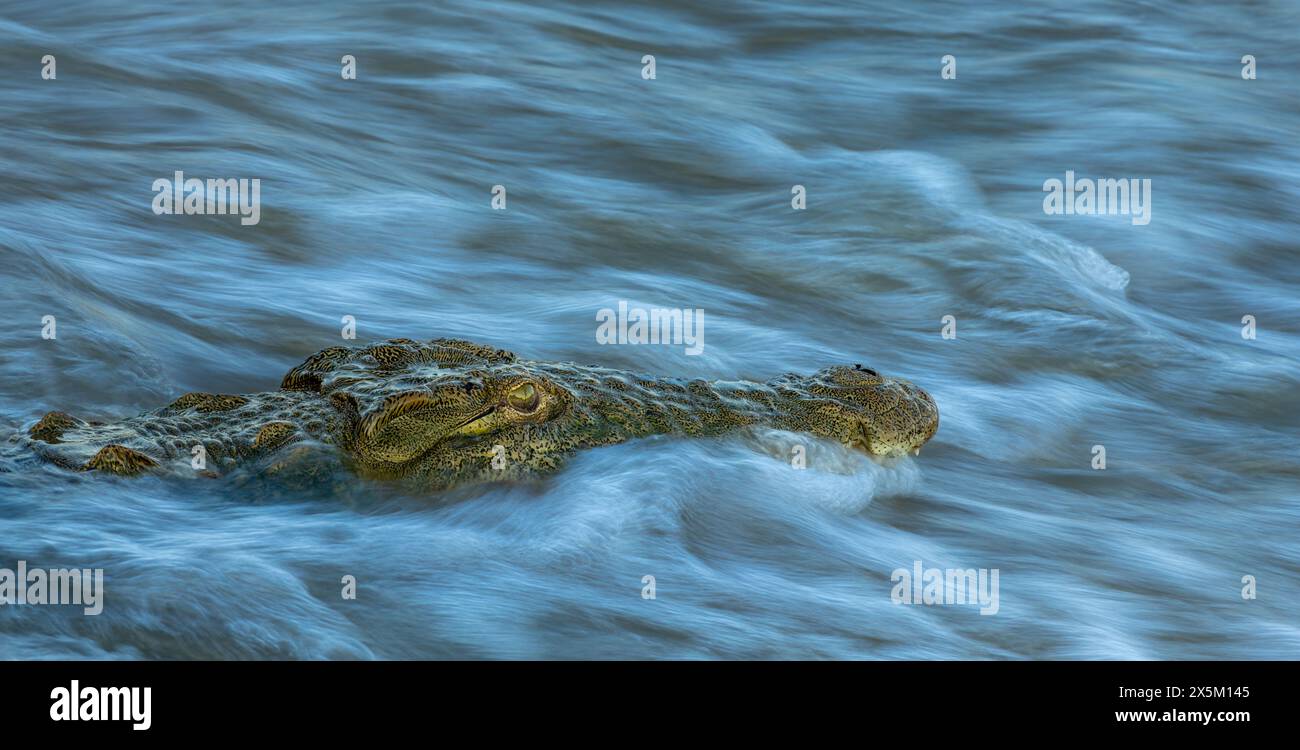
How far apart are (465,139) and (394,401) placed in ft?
16.1

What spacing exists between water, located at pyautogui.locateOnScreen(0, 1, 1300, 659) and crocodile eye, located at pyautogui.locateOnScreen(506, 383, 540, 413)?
22cm

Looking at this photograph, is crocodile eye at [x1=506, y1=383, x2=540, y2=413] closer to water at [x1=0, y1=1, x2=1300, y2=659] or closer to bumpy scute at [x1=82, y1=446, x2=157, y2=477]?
water at [x1=0, y1=1, x2=1300, y2=659]

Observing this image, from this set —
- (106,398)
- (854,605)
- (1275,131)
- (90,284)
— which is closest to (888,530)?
(854,605)

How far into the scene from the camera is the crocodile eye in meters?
4.06

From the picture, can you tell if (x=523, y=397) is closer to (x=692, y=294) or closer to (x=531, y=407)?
(x=531, y=407)

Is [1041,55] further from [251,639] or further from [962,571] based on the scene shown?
[251,639]

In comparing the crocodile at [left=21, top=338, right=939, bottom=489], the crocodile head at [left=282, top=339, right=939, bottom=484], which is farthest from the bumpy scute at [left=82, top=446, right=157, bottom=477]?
the crocodile head at [left=282, top=339, right=939, bottom=484]

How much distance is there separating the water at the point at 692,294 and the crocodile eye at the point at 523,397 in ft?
0.72

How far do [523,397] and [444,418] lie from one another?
0.23m

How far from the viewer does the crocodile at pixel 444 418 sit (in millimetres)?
3967

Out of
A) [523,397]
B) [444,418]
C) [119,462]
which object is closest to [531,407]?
[523,397]

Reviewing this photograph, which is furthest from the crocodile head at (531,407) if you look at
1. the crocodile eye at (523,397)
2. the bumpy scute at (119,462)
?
the bumpy scute at (119,462)

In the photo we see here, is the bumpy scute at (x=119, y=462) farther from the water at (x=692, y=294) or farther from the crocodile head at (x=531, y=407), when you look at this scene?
the crocodile head at (x=531, y=407)

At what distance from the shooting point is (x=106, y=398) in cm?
460
